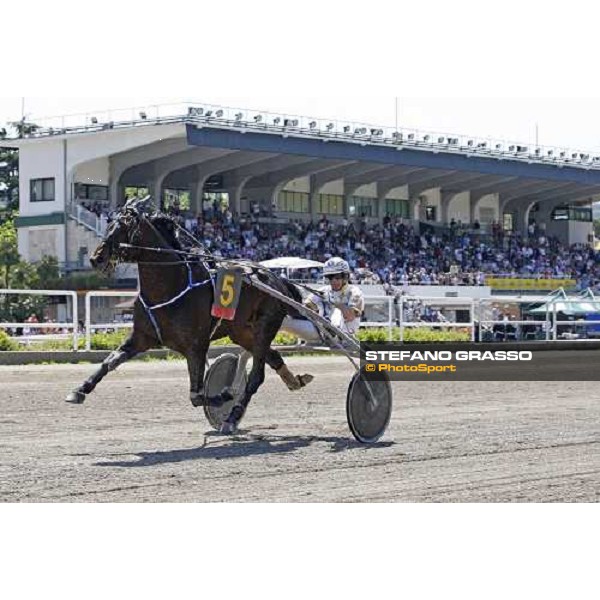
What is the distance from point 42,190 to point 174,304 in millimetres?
33651

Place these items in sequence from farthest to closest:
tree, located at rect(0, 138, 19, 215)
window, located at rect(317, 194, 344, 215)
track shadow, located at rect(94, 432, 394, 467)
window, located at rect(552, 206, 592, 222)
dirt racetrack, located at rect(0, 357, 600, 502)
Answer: tree, located at rect(0, 138, 19, 215) → window, located at rect(552, 206, 592, 222) → window, located at rect(317, 194, 344, 215) → track shadow, located at rect(94, 432, 394, 467) → dirt racetrack, located at rect(0, 357, 600, 502)

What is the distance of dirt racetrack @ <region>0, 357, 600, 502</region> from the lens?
760cm

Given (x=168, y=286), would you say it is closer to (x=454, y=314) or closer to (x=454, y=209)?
(x=454, y=314)

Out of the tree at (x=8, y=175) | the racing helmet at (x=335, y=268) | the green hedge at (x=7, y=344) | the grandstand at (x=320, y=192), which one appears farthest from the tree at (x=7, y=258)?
the racing helmet at (x=335, y=268)

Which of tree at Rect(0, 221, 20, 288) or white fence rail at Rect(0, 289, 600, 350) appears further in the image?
tree at Rect(0, 221, 20, 288)

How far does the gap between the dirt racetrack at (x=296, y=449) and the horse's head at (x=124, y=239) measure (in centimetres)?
142

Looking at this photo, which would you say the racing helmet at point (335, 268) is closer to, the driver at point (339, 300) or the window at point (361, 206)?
the driver at point (339, 300)

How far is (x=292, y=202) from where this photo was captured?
48.2 meters

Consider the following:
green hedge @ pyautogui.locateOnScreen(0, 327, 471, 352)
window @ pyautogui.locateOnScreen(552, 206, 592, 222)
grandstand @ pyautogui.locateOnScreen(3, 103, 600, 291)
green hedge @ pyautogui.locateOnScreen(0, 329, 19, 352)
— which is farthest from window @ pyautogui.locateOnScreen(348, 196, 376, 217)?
green hedge @ pyautogui.locateOnScreen(0, 329, 19, 352)

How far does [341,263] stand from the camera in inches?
409

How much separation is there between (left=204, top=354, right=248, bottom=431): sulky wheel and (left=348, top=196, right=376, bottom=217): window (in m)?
39.5

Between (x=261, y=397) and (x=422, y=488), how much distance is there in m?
6.85

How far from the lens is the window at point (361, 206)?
5016 centimetres

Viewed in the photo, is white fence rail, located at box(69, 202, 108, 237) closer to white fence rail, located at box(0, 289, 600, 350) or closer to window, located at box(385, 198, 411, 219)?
Result: white fence rail, located at box(0, 289, 600, 350)
